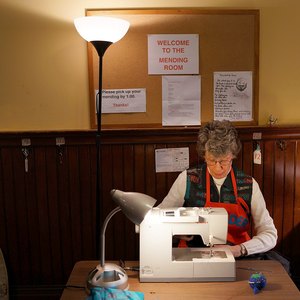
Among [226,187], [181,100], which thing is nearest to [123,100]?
[181,100]

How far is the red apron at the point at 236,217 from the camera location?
7.20 ft

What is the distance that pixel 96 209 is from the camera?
2568 mm

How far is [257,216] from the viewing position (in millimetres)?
2203

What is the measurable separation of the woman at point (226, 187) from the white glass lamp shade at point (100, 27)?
733mm

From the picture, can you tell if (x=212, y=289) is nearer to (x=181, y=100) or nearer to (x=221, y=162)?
(x=221, y=162)

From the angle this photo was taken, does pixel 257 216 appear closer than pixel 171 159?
Yes

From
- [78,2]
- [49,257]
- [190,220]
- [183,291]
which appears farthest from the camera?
[49,257]

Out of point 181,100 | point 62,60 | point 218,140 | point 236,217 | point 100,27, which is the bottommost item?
point 236,217

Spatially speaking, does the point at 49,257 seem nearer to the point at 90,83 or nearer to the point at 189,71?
the point at 90,83

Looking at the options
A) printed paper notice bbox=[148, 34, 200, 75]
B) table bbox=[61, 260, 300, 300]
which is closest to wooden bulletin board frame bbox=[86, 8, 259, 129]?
printed paper notice bbox=[148, 34, 200, 75]

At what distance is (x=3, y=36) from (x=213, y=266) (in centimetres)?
192

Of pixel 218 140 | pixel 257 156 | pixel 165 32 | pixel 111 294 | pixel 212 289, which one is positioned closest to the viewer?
pixel 111 294

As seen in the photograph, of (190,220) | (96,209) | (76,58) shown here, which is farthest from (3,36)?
(190,220)

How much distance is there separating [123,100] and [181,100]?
0.38m
